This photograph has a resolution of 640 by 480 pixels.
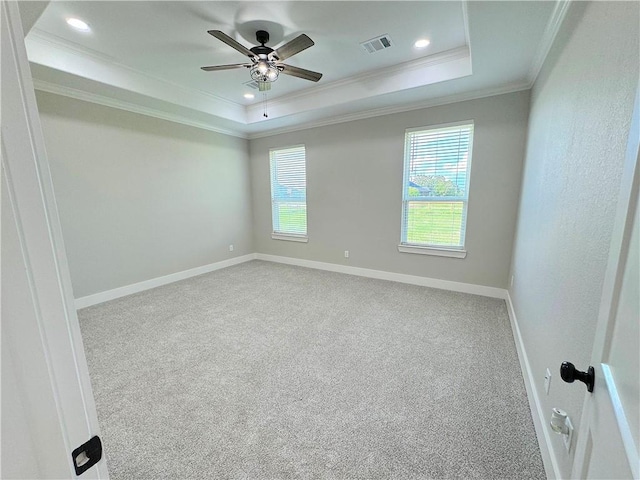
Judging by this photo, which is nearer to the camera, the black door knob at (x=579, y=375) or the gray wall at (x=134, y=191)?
the black door knob at (x=579, y=375)

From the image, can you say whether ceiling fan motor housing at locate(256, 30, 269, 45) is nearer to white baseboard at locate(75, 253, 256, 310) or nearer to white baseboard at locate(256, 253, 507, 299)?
white baseboard at locate(256, 253, 507, 299)

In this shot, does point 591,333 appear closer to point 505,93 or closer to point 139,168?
point 505,93

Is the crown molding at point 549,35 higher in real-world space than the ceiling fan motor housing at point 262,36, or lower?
lower

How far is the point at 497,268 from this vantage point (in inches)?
133

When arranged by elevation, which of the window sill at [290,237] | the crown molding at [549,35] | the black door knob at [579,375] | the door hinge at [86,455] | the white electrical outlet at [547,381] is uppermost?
the crown molding at [549,35]

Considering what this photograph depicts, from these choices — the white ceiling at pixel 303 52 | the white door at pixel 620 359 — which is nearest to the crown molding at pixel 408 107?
the white ceiling at pixel 303 52

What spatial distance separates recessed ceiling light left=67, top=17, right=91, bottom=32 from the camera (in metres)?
2.25

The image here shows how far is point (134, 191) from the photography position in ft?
12.3

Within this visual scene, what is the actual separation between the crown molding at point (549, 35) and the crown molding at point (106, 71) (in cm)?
Result: 387

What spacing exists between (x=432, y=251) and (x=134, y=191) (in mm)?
4337

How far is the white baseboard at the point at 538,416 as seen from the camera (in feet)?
4.05

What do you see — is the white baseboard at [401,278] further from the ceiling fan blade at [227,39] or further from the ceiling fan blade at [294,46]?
the ceiling fan blade at [227,39]

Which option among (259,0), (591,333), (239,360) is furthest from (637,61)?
(239,360)

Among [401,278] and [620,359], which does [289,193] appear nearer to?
[401,278]
